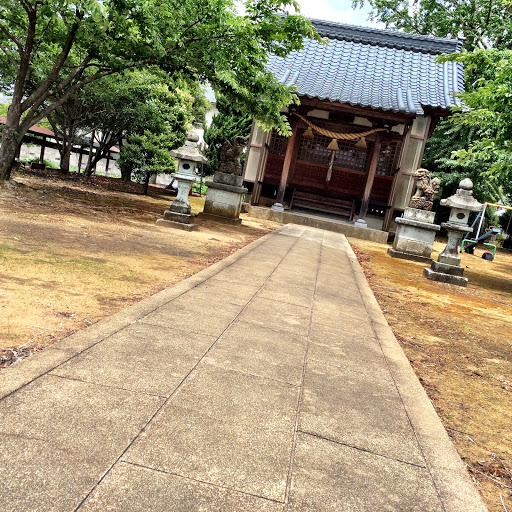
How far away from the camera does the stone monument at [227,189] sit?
12.2 meters

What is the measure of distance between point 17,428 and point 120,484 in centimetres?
53

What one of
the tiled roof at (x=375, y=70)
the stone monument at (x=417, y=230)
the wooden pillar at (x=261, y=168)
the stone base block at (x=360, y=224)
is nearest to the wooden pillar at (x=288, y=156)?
the wooden pillar at (x=261, y=168)

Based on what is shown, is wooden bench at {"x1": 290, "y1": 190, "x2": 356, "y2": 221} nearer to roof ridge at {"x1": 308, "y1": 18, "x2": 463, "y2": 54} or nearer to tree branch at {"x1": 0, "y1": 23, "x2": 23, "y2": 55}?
roof ridge at {"x1": 308, "y1": 18, "x2": 463, "y2": 54}

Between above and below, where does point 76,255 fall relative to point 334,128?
below

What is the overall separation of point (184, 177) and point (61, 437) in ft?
26.3

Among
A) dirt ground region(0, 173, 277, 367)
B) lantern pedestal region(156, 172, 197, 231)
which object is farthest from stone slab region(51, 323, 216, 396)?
lantern pedestal region(156, 172, 197, 231)

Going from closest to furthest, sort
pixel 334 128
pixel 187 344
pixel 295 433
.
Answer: pixel 295 433 < pixel 187 344 < pixel 334 128

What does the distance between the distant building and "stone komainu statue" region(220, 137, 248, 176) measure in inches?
171

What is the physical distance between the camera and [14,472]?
1.49 meters

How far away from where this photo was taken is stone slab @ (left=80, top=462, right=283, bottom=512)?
144 centimetres

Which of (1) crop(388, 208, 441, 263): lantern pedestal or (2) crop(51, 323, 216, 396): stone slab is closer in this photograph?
(2) crop(51, 323, 216, 396): stone slab

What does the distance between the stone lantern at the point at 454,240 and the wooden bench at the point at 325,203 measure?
26.8 ft

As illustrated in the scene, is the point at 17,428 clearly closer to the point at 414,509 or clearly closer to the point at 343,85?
the point at 414,509

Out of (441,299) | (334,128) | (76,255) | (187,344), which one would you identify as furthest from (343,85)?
(187,344)
